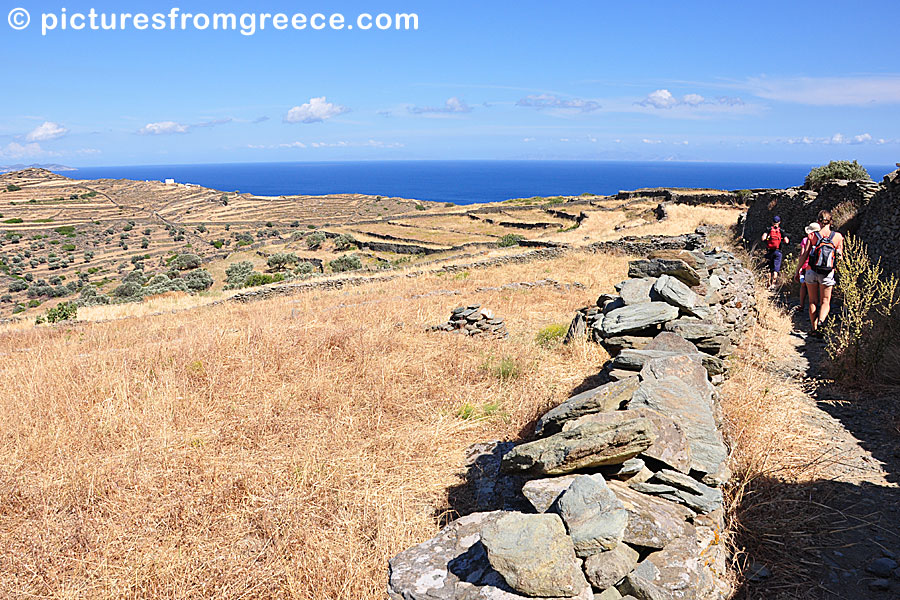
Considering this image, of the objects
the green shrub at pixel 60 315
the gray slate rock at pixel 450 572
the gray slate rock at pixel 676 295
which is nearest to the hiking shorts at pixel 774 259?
the gray slate rock at pixel 676 295

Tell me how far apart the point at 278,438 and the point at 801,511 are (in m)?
4.82

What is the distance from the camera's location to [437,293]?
16.6 meters

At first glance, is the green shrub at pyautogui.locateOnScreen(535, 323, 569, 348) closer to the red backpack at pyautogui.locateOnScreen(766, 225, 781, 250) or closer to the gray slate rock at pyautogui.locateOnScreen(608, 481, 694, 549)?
the gray slate rock at pyautogui.locateOnScreen(608, 481, 694, 549)

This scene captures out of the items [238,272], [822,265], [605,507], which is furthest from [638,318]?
[238,272]

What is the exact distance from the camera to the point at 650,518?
2.98 meters

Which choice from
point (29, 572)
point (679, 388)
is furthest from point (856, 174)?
Answer: point (29, 572)

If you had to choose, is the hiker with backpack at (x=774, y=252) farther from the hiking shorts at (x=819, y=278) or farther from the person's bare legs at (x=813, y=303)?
the hiking shorts at (x=819, y=278)

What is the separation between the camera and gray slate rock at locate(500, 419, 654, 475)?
342 centimetres

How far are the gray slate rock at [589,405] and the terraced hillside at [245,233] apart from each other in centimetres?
2418

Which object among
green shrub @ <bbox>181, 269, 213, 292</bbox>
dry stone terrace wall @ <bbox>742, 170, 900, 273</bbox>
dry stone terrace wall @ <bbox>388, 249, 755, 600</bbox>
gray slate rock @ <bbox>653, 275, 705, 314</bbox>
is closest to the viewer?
dry stone terrace wall @ <bbox>388, 249, 755, 600</bbox>

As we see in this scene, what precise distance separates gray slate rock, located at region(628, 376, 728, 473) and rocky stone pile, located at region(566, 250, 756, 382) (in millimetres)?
598

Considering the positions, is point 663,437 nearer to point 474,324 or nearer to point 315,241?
point 474,324

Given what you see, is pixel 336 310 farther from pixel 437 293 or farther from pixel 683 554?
pixel 683 554

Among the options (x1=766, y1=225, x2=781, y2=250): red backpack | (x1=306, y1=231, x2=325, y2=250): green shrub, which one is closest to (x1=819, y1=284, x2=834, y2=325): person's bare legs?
(x1=766, y1=225, x2=781, y2=250): red backpack
